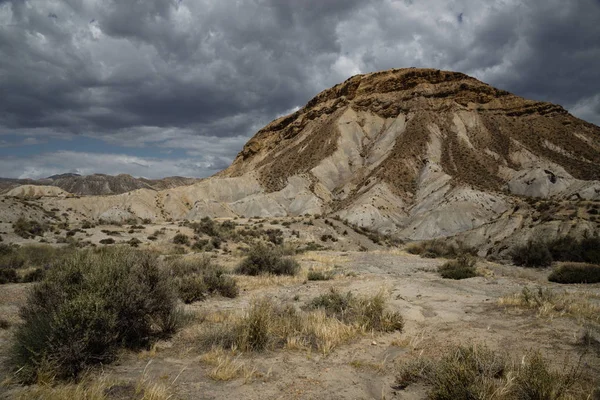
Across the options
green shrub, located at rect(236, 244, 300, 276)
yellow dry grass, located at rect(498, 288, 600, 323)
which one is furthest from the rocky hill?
yellow dry grass, located at rect(498, 288, 600, 323)

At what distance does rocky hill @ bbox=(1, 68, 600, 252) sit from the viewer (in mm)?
52000

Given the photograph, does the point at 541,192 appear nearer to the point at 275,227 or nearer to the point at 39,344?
the point at 275,227

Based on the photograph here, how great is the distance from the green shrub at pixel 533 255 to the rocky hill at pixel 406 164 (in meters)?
20.6

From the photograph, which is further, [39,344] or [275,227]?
[275,227]

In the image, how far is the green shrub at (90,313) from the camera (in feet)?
16.5

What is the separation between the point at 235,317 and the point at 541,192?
194 ft

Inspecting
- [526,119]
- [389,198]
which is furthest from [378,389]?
[526,119]

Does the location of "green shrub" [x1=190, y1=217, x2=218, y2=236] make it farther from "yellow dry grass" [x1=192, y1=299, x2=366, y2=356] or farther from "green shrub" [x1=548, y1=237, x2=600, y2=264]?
"green shrub" [x1=548, y1=237, x2=600, y2=264]

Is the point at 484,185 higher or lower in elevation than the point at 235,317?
higher

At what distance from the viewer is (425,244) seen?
28.8 m

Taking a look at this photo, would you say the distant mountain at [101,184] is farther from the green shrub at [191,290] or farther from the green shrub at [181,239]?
the green shrub at [191,290]

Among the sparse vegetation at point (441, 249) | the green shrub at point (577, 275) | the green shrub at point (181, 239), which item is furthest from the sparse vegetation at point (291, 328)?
the green shrub at point (181, 239)

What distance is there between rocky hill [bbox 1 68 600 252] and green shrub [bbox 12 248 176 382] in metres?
40.7

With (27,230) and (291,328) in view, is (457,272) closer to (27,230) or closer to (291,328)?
(291,328)
